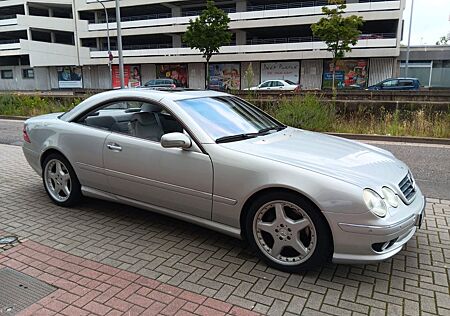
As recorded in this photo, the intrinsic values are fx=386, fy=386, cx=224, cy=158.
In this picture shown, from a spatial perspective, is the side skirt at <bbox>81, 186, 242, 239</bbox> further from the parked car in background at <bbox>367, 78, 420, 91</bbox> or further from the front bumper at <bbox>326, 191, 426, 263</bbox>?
the parked car in background at <bbox>367, 78, 420, 91</bbox>

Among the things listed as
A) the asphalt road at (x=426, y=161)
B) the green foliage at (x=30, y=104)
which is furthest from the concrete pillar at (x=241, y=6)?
the asphalt road at (x=426, y=161)

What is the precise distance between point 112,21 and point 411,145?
43.7m

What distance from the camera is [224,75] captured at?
4175 centimetres

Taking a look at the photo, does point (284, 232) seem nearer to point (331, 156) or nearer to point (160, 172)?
point (331, 156)

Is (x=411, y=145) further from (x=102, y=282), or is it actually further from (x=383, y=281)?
(x=102, y=282)

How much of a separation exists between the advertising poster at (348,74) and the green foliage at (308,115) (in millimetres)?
27366

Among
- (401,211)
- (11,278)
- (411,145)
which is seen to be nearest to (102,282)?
(11,278)

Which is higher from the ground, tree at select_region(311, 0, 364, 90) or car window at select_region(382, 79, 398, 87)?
tree at select_region(311, 0, 364, 90)

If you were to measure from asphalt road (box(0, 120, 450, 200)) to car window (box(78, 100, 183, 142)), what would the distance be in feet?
13.1

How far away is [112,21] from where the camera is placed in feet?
151

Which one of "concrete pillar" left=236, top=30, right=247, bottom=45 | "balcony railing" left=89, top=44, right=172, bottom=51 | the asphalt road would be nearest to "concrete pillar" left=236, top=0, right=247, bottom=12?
"concrete pillar" left=236, top=30, right=247, bottom=45

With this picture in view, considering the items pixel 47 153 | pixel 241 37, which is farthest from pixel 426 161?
pixel 241 37

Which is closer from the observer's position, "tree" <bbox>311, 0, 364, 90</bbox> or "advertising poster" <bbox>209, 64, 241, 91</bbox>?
"tree" <bbox>311, 0, 364, 90</bbox>

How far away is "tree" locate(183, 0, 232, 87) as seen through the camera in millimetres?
35250
